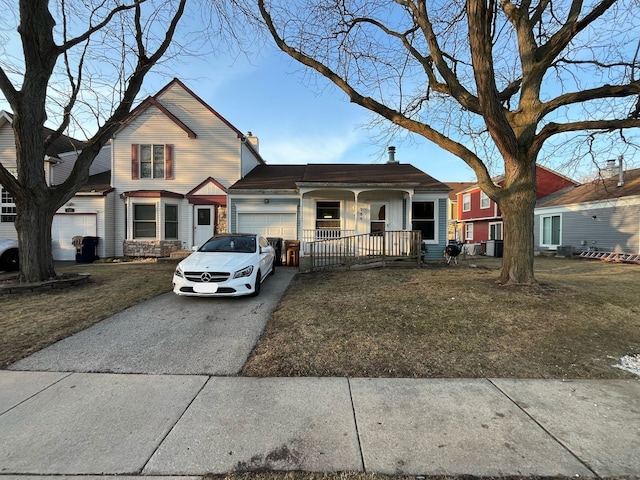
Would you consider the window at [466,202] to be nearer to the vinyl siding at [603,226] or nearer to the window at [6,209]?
the vinyl siding at [603,226]

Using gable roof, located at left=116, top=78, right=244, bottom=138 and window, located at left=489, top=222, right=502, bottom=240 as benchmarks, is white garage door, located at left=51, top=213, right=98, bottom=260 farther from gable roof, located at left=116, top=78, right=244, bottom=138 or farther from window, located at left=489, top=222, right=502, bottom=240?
window, located at left=489, top=222, right=502, bottom=240

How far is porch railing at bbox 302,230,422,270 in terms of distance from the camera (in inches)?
421

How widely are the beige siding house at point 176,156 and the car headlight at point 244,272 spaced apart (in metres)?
9.12

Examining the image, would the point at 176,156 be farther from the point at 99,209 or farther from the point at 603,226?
the point at 603,226

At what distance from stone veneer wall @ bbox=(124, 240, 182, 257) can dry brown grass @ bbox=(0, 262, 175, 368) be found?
18.3ft

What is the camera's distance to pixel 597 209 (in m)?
17.9

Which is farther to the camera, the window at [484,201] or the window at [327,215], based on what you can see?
the window at [484,201]

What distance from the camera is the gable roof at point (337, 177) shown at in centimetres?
1249

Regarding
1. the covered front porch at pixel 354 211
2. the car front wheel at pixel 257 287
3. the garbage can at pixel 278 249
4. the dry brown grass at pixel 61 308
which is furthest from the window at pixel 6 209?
the car front wheel at pixel 257 287

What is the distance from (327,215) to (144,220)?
336 inches

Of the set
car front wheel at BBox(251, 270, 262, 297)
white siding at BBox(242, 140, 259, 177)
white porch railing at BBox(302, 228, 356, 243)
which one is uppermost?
white siding at BBox(242, 140, 259, 177)

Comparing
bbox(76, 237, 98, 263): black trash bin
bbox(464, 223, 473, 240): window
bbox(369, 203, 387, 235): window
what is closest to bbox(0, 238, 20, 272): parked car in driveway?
bbox(76, 237, 98, 263): black trash bin

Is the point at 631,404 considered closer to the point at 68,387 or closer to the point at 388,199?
the point at 68,387

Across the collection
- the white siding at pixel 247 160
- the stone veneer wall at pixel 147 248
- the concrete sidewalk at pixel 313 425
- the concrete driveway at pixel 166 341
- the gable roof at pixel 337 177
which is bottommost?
the concrete sidewalk at pixel 313 425
